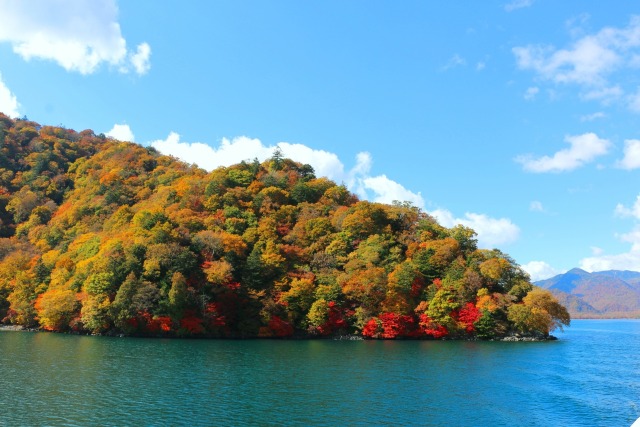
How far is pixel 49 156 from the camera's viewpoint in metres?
108

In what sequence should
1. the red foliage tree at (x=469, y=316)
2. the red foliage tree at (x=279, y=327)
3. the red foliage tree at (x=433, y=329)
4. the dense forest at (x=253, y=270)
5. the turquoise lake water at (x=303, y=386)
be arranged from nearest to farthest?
1. the turquoise lake water at (x=303, y=386)
2. the dense forest at (x=253, y=270)
3. the red foliage tree at (x=279, y=327)
4. the red foliage tree at (x=433, y=329)
5. the red foliage tree at (x=469, y=316)

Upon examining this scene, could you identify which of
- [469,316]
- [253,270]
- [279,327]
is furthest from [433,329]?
[253,270]

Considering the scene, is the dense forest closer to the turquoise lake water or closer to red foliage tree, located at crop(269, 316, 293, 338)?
red foliage tree, located at crop(269, 316, 293, 338)

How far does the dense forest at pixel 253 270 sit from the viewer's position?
198ft

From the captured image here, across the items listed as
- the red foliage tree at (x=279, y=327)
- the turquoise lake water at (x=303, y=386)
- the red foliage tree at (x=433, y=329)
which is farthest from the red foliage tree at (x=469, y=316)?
the red foliage tree at (x=279, y=327)

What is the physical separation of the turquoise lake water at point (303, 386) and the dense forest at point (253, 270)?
11.7 m

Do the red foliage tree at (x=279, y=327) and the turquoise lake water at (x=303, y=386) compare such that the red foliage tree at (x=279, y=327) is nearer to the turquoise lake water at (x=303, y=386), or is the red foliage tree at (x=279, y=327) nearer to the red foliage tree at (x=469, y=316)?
the turquoise lake water at (x=303, y=386)

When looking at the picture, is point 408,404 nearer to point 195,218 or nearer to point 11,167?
point 195,218

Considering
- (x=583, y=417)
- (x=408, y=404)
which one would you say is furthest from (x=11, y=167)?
(x=583, y=417)

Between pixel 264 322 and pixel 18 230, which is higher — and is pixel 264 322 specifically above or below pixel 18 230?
below

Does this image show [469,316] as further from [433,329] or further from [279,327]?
[279,327]

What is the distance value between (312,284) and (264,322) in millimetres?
9216

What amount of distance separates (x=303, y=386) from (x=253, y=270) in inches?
1530

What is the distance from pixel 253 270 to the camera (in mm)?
67812
